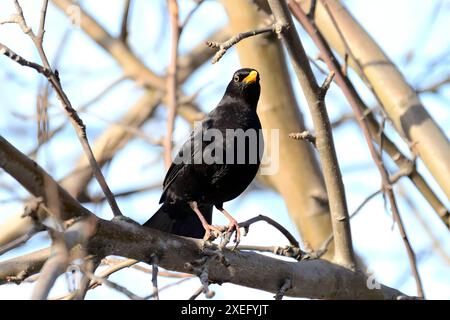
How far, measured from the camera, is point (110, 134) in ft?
22.2

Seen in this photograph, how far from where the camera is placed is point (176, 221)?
16.0 feet

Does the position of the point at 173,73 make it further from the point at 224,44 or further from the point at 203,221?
the point at 203,221

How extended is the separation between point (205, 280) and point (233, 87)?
220 centimetres

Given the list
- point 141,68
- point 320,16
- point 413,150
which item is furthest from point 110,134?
point 413,150

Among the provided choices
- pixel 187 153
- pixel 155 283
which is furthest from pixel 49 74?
pixel 187 153

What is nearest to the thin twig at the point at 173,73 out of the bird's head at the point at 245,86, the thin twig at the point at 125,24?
the bird's head at the point at 245,86

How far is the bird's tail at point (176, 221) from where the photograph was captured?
4859 millimetres

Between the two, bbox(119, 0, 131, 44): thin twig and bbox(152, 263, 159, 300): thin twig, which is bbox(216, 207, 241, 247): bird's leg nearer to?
bbox(152, 263, 159, 300): thin twig

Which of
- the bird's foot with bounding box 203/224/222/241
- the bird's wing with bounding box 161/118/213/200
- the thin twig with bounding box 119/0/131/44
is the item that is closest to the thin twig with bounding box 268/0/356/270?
the bird's foot with bounding box 203/224/222/241

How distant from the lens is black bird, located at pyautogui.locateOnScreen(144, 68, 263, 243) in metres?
4.63

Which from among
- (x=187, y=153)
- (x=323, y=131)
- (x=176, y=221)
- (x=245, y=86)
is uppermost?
(x=245, y=86)

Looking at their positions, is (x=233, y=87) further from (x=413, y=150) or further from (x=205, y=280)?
(x=205, y=280)

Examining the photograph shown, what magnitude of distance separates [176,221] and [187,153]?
448 millimetres

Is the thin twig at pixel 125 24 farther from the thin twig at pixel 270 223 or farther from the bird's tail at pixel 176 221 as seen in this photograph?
the thin twig at pixel 270 223
